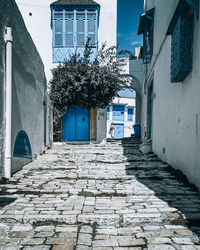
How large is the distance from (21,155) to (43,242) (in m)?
3.82

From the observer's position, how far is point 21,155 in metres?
5.71

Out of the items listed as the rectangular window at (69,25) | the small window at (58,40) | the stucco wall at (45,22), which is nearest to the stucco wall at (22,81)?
the small window at (58,40)

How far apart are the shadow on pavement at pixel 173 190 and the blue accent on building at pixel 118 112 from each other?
2106 centimetres

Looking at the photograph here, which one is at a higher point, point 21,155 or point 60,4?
point 60,4

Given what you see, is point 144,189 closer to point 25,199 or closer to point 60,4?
point 25,199

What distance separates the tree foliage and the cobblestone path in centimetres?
729

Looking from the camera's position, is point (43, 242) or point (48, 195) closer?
point (43, 242)

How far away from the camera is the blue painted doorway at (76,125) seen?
1387 cm

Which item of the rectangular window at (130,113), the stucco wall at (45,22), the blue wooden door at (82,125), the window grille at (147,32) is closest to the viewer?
the window grille at (147,32)

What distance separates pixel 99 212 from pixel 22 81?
4.15 meters

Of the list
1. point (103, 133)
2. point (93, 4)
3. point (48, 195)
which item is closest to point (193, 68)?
point (48, 195)

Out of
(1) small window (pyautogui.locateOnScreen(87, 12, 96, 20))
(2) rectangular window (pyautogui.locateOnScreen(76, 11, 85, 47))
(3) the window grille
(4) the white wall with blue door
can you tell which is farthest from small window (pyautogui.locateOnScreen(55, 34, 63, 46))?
(4) the white wall with blue door

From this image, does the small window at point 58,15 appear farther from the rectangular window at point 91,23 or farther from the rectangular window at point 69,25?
the rectangular window at point 91,23

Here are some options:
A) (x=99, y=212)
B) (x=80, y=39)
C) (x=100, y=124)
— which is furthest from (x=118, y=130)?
(x=99, y=212)
